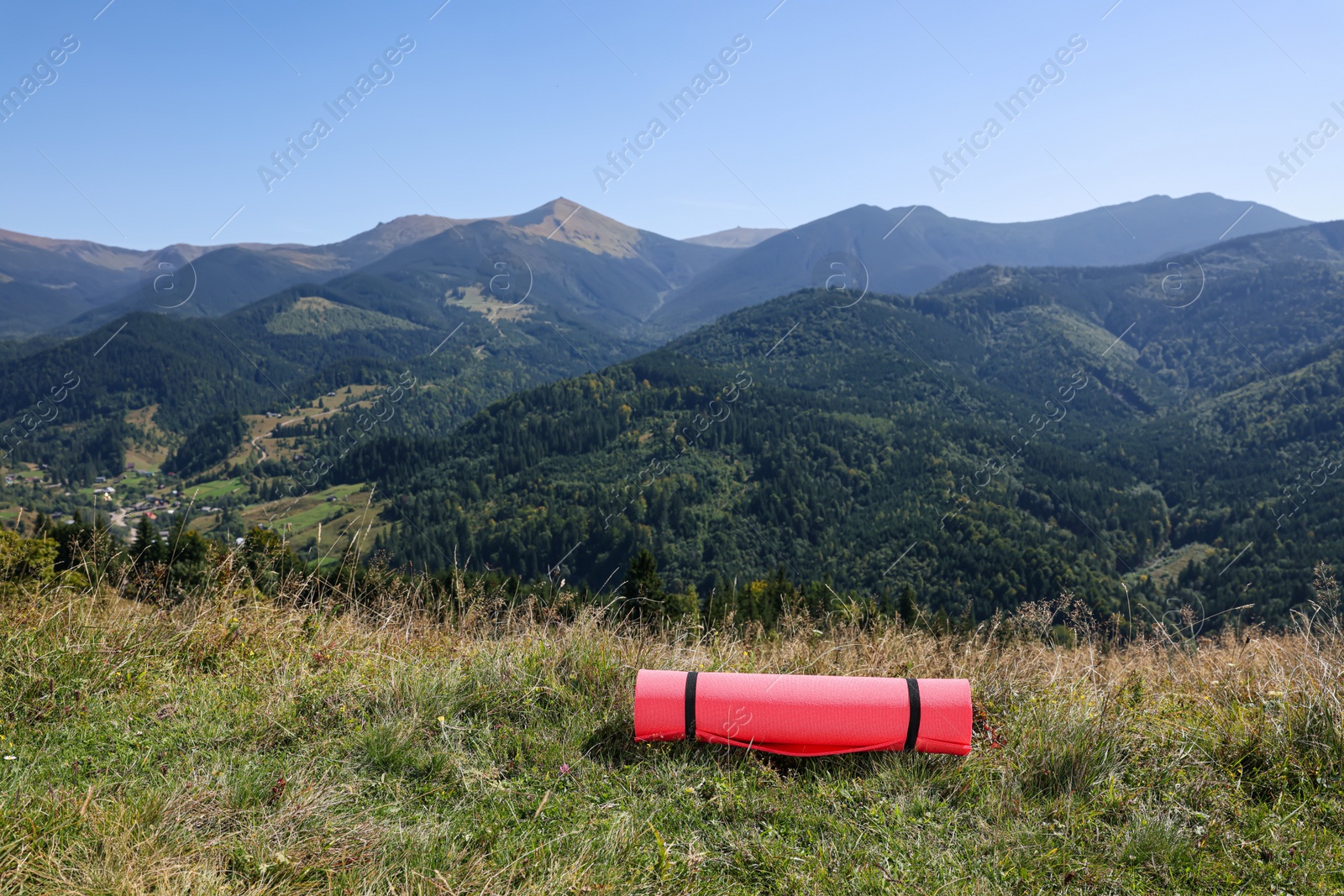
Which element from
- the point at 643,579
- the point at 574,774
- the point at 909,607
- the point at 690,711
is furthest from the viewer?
the point at 909,607

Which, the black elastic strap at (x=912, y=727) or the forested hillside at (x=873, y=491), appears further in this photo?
the forested hillside at (x=873, y=491)

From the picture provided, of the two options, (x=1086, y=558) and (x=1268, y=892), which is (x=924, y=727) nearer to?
(x=1268, y=892)

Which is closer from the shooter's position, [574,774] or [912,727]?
[574,774]

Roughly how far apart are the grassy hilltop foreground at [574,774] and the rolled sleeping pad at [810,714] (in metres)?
0.14

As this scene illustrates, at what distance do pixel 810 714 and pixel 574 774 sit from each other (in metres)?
1.60

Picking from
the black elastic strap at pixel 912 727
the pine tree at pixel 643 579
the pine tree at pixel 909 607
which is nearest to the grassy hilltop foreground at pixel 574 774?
the black elastic strap at pixel 912 727

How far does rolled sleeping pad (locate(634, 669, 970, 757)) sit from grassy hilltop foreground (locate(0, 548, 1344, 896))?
140 mm

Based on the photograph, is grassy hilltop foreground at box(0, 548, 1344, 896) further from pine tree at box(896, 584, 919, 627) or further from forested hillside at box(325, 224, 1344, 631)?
forested hillside at box(325, 224, 1344, 631)

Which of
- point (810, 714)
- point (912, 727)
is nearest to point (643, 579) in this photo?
point (810, 714)

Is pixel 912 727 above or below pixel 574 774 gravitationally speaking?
above

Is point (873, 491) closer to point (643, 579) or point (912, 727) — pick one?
point (643, 579)

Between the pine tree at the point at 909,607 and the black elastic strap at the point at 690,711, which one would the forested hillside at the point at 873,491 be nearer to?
the pine tree at the point at 909,607

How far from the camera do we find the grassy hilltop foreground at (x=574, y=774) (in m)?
3.03

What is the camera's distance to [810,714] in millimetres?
4195
